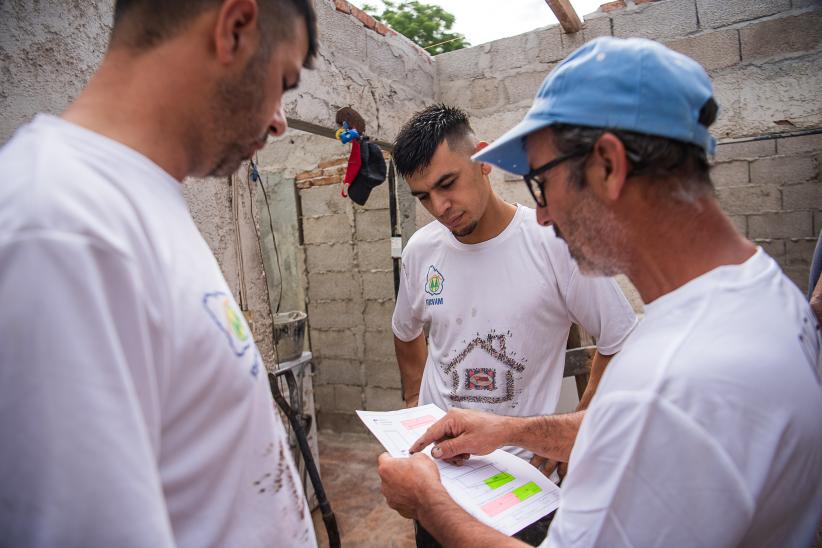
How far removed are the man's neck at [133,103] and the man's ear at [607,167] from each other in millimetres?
714

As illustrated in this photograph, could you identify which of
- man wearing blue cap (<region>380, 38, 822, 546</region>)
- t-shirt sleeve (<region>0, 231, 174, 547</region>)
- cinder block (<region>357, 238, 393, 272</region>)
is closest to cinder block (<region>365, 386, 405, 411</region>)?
cinder block (<region>357, 238, 393, 272</region>)

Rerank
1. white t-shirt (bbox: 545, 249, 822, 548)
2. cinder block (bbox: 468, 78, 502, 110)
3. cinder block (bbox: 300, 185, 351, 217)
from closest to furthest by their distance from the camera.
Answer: white t-shirt (bbox: 545, 249, 822, 548) < cinder block (bbox: 468, 78, 502, 110) < cinder block (bbox: 300, 185, 351, 217)

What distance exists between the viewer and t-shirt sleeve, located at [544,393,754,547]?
696 mm

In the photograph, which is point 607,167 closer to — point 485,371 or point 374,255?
point 485,371

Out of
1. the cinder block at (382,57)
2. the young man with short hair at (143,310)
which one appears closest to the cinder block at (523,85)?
the cinder block at (382,57)

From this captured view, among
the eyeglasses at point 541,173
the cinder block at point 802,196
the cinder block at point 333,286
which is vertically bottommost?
the cinder block at point 333,286

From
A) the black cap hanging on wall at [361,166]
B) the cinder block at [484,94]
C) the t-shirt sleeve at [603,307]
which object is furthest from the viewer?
the cinder block at [484,94]

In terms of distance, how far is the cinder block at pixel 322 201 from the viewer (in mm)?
4668

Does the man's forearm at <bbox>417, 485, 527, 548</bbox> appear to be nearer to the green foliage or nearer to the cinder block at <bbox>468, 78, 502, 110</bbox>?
the cinder block at <bbox>468, 78, 502, 110</bbox>

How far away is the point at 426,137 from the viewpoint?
1969 millimetres

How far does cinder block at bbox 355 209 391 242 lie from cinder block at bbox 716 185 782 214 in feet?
8.59

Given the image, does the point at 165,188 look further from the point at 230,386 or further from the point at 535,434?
the point at 535,434

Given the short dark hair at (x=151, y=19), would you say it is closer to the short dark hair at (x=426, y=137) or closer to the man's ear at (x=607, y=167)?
the man's ear at (x=607, y=167)

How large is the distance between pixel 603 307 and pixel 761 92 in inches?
96.1
